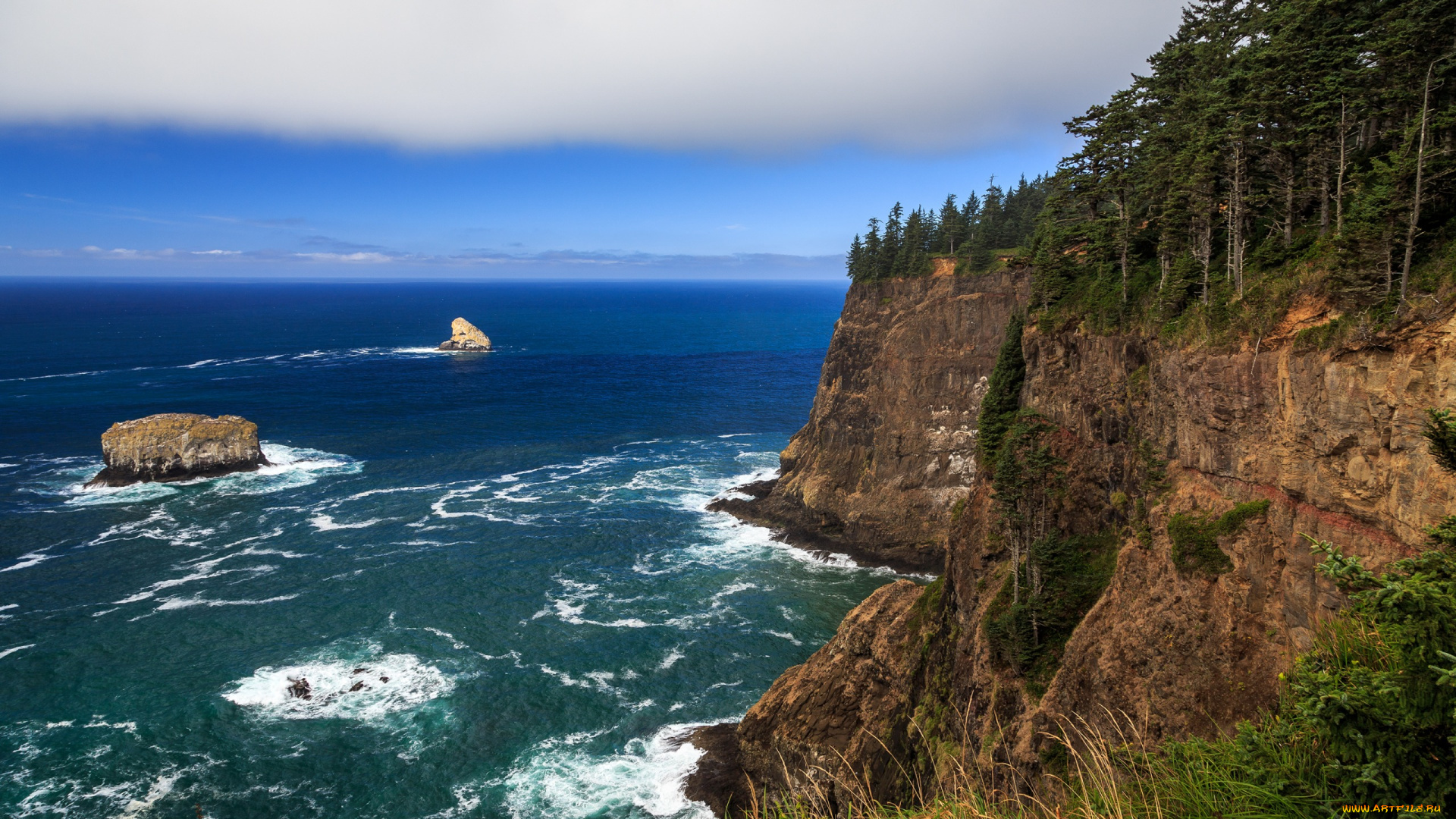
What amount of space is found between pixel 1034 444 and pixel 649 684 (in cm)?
2903

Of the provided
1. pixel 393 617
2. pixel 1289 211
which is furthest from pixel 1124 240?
pixel 393 617

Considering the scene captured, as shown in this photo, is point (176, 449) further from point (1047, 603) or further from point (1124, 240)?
point (1124, 240)

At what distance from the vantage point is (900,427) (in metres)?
75.6

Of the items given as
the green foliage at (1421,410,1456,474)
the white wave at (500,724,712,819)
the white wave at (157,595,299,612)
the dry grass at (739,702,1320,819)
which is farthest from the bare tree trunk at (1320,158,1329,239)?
the white wave at (157,595,299,612)

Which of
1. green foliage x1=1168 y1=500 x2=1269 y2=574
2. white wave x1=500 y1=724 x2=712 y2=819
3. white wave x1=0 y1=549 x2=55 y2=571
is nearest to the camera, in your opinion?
green foliage x1=1168 y1=500 x2=1269 y2=574

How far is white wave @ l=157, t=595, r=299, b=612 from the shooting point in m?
59.6

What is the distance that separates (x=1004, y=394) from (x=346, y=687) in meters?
45.5

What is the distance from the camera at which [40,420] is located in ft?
373

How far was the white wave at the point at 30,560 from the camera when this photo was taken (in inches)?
2601

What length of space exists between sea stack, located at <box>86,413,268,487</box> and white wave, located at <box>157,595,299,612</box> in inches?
1415

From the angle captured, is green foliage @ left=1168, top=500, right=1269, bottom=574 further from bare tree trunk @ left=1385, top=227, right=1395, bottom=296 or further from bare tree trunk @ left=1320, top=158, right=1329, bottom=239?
bare tree trunk @ left=1320, top=158, right=1329, bottom=239

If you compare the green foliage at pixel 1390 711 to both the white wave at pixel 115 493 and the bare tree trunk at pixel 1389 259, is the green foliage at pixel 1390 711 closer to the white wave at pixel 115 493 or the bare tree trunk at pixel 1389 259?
the bare tree trunk at pixel 1389 259

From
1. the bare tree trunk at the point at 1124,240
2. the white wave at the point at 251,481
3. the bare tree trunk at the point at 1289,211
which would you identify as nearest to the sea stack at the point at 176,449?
the white wave at the point at 251,481

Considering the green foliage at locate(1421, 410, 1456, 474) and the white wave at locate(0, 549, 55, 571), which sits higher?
the green foliage at locate(1421, 410, 1456, 474)
